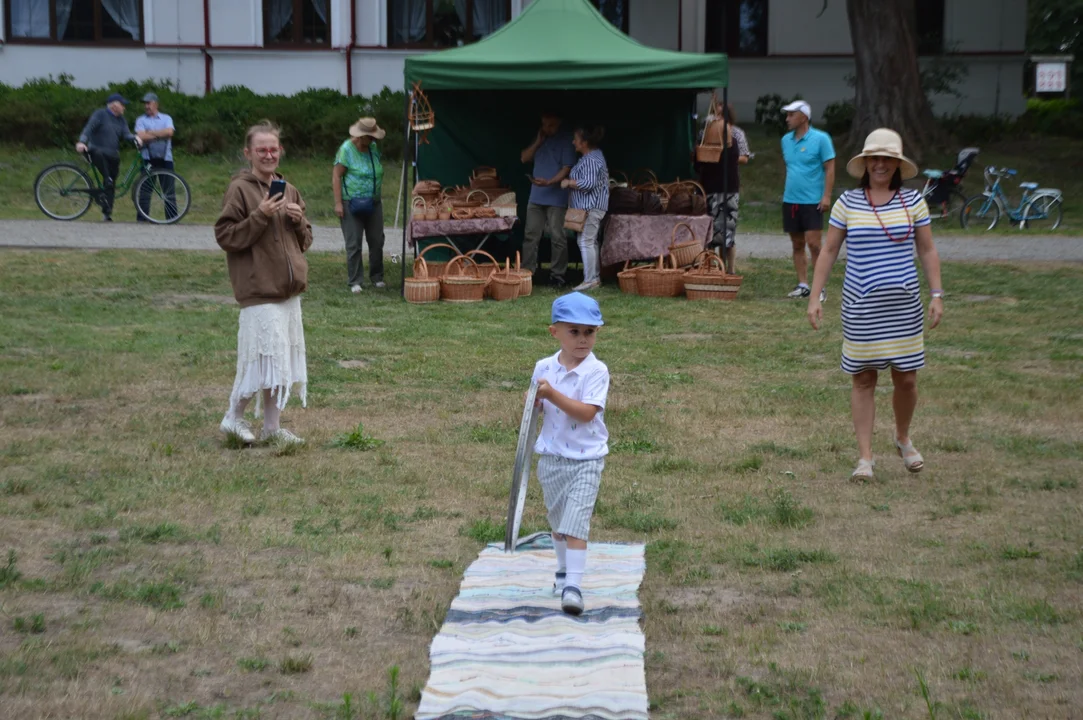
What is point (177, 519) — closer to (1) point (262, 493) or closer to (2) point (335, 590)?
(1) point (262, 493)

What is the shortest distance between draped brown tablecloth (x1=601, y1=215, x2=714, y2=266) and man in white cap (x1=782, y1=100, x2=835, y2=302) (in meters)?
1.35

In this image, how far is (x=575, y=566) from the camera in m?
4.80

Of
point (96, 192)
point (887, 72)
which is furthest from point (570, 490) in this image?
point (887, 72)

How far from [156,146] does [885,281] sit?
46.3ft

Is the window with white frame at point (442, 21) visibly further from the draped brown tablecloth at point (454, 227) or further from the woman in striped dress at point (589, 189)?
the woman in striped dress at point (589, 189)

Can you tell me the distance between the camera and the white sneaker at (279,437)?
7.25 m

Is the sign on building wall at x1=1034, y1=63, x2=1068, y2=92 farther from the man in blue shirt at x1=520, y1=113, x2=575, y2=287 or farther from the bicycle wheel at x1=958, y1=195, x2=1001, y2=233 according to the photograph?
the man in blue shirt at x1=520, y1=113, x2=575, y2=287

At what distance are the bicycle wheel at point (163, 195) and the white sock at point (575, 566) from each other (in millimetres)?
15292

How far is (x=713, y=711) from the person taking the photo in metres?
3.97

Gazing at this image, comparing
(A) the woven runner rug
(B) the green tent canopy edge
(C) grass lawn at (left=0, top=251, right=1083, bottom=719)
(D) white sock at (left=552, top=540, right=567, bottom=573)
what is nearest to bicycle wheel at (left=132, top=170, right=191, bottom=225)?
(B) the green tent canopy edge

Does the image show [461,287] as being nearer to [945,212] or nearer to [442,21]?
[945,212]

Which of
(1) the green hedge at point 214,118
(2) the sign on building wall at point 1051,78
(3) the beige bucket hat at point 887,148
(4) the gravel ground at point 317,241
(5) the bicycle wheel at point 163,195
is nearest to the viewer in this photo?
(3) the beige bucket hat at point 887,148

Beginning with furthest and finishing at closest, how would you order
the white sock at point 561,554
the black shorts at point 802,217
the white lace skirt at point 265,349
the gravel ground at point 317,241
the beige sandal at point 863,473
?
the gravel ground at point 317,241
the black shorts at point 802,217
the white lace skirt at point 265,349
the beige sandal at point 863,473
the white sock at point 561,554

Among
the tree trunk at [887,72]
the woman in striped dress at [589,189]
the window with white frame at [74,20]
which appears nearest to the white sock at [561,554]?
the woman in striped dress at [589,189]
